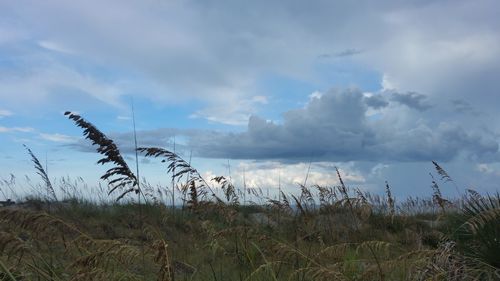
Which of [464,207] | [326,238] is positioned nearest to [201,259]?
[326,238]

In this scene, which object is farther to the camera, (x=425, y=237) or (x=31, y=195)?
(x=31, y=195)

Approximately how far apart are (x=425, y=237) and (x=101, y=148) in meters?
8.74

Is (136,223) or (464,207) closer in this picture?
(464,207)

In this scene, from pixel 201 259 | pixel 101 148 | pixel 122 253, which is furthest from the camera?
pixel 201 259

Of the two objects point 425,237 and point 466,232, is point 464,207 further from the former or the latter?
point 425,237

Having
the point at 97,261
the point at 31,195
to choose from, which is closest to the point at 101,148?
the point at 97,261

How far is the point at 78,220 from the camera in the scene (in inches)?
407

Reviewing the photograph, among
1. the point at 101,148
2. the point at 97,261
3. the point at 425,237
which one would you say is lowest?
the point at 425,237

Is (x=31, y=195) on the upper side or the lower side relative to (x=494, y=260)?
upper

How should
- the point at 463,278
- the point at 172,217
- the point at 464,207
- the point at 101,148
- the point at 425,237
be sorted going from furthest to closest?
the point at 172,217 < the point at 425,237 < the point at 464,207 < the point at 463,278 < the point at 101,148

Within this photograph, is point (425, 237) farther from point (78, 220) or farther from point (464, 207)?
point (78, 220)

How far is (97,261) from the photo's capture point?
2.57 meters

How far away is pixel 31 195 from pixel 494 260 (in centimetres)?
1126

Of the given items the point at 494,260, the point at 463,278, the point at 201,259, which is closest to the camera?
the point at 463,278
